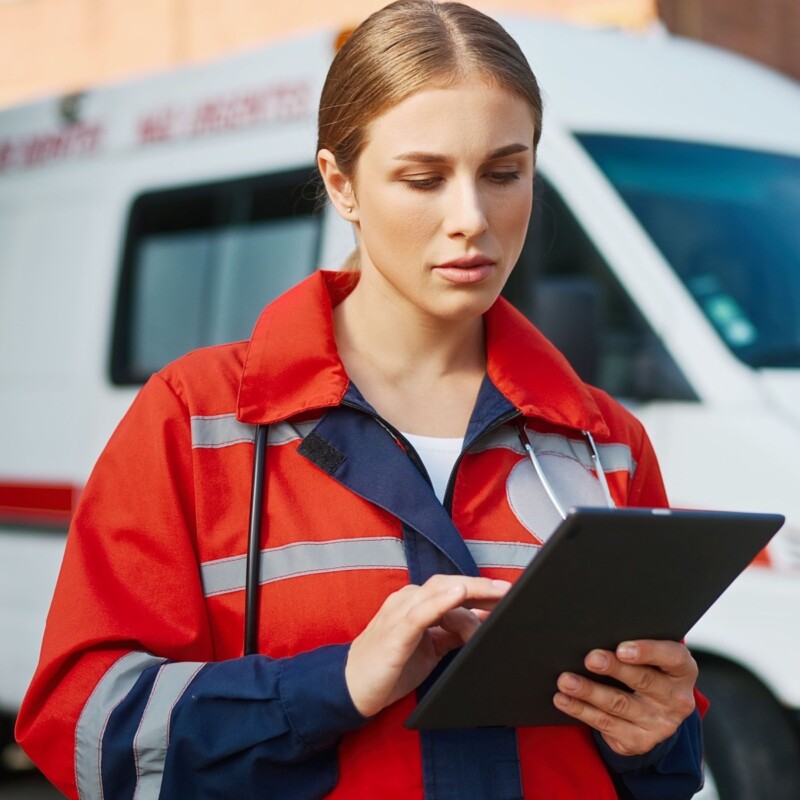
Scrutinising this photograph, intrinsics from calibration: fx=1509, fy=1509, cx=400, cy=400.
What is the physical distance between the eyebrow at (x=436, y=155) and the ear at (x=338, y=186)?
0.61ft

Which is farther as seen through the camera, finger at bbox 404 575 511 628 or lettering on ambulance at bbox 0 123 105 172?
lettering on ambulance at bbox 0 123 105 172

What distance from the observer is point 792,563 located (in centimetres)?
395

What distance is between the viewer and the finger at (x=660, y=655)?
1.72m

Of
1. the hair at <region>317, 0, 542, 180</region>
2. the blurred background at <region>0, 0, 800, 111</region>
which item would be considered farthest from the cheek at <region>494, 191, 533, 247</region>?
the blurred background at <region>0, 0, 800, 111</region>

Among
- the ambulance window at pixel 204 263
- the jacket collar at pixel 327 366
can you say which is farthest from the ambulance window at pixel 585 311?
the jacket collar at pixel 327 366

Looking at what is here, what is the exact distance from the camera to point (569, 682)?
68.1 inches

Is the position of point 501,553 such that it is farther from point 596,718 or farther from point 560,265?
point 560,265

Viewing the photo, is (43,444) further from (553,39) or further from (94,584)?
(94,584)

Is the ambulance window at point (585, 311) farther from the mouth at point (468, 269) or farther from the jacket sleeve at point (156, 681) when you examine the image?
the jacket sleeve at point (156, 681)

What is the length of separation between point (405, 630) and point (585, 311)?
8.43 feet

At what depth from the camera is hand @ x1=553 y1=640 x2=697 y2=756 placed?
5.67 ft

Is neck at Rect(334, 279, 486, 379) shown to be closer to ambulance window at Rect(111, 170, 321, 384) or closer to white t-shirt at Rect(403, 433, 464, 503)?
white t-shirt at Rect(403, 433, 464, 503)

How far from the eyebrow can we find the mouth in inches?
5.1

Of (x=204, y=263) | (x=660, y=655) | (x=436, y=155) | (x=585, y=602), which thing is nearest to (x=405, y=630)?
(x=585, y=602)
